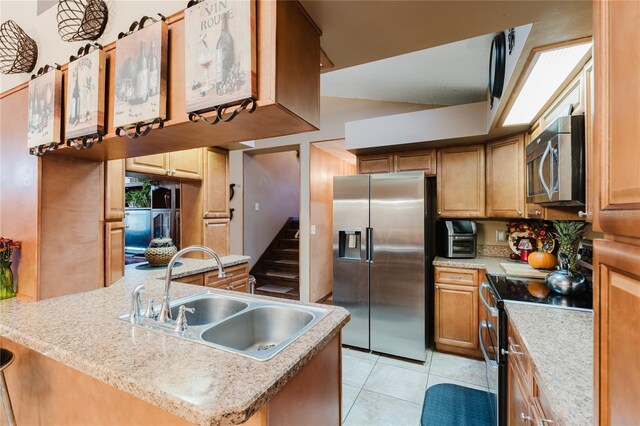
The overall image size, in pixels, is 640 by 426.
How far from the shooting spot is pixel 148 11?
46.7 inches

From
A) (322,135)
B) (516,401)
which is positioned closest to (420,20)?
(516,401)

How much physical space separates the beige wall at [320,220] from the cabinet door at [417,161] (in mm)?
1368

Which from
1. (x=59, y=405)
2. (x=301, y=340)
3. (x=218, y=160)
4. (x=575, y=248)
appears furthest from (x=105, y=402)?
(x=575, y=248)

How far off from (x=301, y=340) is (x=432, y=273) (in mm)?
2366

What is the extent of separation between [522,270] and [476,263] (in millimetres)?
398

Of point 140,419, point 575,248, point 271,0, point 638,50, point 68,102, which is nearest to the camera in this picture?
point 638,50

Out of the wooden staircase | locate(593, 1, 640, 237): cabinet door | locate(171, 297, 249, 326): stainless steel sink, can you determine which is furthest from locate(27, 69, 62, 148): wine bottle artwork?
the wooden staircase

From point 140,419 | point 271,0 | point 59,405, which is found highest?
point 271,0

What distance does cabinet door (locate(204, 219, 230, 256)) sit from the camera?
291 cm

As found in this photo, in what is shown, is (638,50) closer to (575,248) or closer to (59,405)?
(59,405)

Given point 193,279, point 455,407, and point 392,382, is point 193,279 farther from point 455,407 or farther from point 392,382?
point 455,407

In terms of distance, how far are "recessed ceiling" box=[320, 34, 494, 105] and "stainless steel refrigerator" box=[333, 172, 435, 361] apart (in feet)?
3.30

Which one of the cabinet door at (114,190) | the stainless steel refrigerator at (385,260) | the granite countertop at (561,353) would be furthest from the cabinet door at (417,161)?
the cabinet door at (114,190)

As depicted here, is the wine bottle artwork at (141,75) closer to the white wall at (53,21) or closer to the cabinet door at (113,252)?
the white wall at (53,21)
